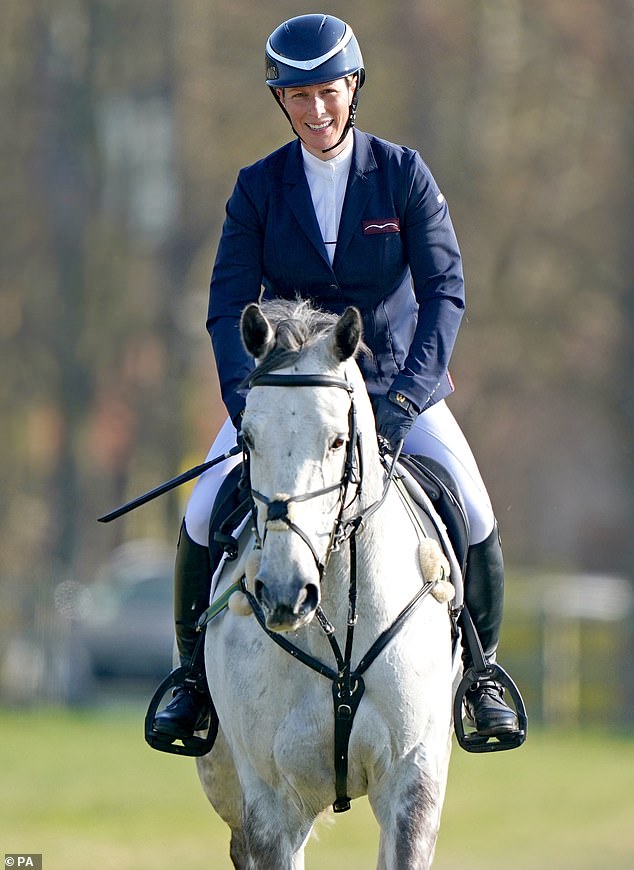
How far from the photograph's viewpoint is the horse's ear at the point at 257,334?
619 cm

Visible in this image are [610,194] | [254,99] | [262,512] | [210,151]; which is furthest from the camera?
[210,151]

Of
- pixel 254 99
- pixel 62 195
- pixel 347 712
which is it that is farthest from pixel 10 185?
pixel 347 712

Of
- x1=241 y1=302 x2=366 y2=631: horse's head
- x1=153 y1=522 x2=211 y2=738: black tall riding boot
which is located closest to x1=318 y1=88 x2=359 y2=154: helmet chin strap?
x1=241 y1=302 x2=366 y2=631: horse's head

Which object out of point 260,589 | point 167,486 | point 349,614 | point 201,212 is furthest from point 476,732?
point 201,212

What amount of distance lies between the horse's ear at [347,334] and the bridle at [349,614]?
0.10 meters

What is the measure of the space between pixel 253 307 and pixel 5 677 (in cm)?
2399

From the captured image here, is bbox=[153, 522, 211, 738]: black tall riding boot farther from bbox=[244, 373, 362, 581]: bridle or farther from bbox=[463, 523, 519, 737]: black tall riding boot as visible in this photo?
bbox=[244, 373, 362, 581]: bridle

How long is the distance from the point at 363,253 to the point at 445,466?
0.94m

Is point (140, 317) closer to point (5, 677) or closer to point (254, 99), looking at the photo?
point (254, 99)

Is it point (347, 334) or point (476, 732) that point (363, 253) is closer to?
point (347, 334)

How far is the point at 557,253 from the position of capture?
32062mm

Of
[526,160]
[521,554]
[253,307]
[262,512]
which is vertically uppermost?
[526,160]

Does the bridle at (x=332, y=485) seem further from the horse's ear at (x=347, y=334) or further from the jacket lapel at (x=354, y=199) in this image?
the jacket lapel at (x=354, y=199)

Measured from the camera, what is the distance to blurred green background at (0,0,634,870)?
1154 inches
